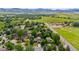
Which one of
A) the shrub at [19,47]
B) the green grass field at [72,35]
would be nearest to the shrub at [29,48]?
the shrub at [19,47]

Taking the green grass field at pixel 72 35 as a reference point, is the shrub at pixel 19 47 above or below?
below

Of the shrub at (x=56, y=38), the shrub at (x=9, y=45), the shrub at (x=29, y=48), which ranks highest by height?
the shrub at (x=56, y=38)

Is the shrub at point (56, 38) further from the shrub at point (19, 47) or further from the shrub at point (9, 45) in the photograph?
Answer: the shrub at point (9, 45)

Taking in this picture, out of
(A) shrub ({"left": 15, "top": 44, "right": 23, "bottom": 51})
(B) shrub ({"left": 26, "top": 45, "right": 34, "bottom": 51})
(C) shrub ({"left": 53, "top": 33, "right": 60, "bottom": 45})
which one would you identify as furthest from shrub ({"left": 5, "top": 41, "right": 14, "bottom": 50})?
(C) shrub ({"left": 53, "top": 33, "right": 60, "bottom": 45})

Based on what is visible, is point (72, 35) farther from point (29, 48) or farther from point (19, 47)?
point (19, 47)

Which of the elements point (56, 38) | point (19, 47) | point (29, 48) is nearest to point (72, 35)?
point (56, 38)

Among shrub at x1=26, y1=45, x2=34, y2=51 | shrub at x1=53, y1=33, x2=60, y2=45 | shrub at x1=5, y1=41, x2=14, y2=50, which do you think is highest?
shrub at x1=53, y1=33, x2=60, y2=45

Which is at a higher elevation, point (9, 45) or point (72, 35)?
point (72, 35)

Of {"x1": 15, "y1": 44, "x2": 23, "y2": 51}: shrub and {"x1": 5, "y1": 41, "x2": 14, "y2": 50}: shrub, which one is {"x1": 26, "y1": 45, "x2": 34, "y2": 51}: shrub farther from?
{"x1": 5, "y1": 41, "x2": 14, "y2": 50}: shrub

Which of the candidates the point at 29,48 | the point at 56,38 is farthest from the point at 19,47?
the point at 56,38

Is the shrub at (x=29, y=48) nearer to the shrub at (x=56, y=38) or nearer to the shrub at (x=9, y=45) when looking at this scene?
the shrub at (x=9, y=45)

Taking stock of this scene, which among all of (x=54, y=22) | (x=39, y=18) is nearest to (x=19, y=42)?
(x=39, y=18)
